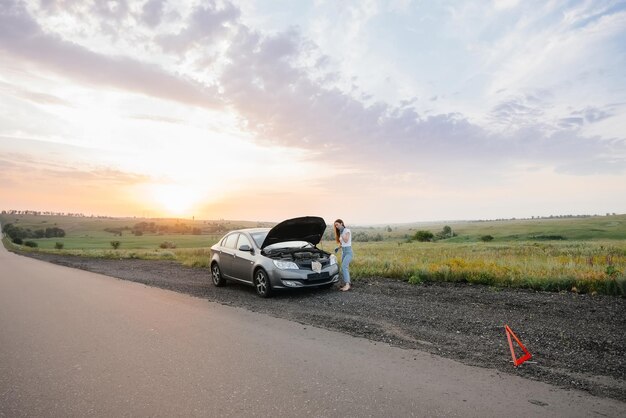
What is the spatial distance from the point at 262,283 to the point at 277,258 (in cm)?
75

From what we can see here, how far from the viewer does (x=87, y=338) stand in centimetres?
661

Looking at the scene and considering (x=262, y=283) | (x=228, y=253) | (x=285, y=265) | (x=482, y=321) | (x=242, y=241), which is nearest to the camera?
(x=482, y=321)

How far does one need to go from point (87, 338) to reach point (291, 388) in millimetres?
4090

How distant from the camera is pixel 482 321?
7355mm

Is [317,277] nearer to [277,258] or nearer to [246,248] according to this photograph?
[277,258]

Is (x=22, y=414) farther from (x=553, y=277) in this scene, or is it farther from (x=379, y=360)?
(x=553, y=277)

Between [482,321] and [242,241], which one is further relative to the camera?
[242,241]

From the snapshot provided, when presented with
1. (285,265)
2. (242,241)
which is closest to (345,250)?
(285,265)

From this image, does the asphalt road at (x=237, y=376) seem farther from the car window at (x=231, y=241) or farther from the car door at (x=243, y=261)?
the car window at (x=231, y=241)

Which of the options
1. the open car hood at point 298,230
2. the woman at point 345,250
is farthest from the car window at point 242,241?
the woman at point 345,250

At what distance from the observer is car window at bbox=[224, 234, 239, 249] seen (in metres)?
12.3

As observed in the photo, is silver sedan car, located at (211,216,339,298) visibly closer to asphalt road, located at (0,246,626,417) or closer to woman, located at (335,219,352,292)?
woman, located at (335,219,352,292)

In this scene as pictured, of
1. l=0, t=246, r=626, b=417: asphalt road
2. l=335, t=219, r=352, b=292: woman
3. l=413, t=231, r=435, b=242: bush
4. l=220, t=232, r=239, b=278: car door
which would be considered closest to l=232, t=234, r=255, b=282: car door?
l=220, t=232, r=239, b=278: car door

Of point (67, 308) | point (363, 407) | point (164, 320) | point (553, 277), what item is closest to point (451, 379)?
point (363, 407)
